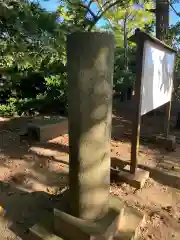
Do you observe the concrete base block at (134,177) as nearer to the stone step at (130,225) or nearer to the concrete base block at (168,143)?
the stone step at (130,225)

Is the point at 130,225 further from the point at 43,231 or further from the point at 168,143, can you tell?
the point at 168,143

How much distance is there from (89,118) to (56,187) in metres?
1.81

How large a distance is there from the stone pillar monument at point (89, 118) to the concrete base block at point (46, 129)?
3142mm

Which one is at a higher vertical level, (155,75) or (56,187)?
(155,75)

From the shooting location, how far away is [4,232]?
2.35 meters

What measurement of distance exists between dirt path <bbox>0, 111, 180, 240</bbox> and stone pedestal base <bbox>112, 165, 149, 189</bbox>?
0.08 meters

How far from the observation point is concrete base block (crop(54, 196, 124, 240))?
188cm

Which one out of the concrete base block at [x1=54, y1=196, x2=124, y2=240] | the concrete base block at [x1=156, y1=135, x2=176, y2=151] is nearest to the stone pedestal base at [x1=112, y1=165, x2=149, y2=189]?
the concrete base block at [x1=54, y1=196, x2=124, y2=240]

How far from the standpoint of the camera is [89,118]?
1822 mm

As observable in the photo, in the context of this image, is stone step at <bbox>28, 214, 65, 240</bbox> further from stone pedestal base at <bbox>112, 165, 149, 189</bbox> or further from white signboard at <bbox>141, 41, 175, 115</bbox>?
white signboard at <bbox>141, 41, 175, 115</bbox>

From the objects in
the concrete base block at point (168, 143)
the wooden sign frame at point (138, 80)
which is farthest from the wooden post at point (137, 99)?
the concrete base block at point (168, 143)

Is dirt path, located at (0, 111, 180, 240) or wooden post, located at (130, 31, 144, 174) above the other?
wooden post, located at (130, 31, 144, 174)

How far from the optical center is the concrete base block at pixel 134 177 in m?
3.28

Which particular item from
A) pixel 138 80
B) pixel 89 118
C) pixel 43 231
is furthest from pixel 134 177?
pixel 89 118
